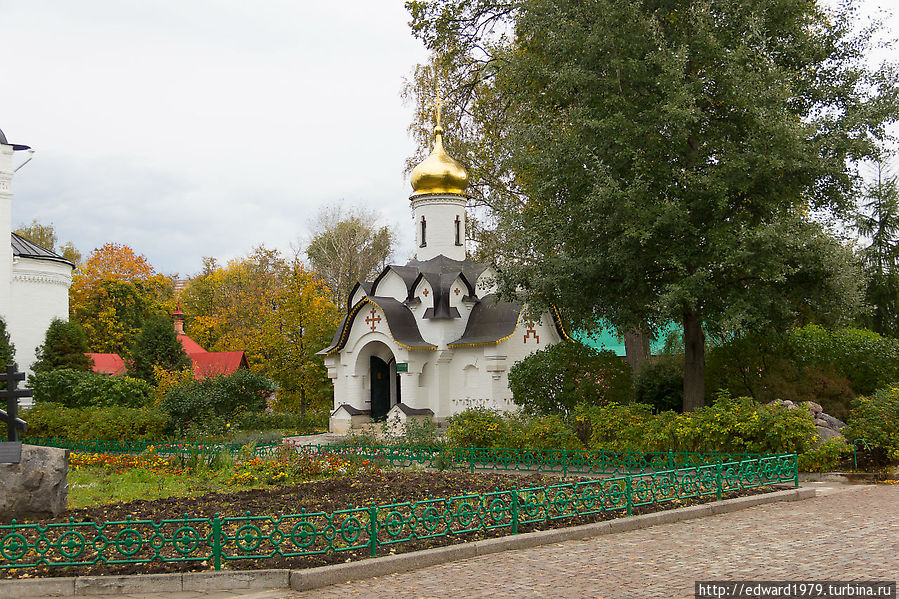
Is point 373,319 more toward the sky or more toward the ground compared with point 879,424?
more toward the sky

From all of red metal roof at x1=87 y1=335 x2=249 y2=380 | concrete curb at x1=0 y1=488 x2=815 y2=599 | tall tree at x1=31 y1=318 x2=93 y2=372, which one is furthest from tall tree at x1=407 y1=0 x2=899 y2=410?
red metal roof at x1=87 y1=335 x2=249 y2=380

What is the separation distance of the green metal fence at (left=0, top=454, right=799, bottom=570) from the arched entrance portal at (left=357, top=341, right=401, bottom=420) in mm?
15583

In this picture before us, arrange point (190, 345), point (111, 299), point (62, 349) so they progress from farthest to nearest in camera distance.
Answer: point (190, 345) < point (111, 299) < point (62, 349)

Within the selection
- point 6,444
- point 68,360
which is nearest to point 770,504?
point 6,444

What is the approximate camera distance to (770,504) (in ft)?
34.7

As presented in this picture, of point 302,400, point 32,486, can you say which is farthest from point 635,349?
point 32,486

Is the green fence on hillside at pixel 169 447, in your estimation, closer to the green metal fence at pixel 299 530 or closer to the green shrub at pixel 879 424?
the green metal fence at pixel 299 530

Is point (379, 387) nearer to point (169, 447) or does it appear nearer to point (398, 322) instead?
point (398, 322)

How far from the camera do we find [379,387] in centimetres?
2573

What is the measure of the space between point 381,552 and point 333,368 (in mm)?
18671

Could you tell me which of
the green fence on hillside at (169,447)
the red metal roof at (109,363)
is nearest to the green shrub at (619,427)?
the green fence on hillside at (169,447)

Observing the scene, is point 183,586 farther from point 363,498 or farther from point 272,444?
point 272,444

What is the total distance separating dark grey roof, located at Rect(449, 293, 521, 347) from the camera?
2288cm

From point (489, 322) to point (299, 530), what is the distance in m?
16.6
